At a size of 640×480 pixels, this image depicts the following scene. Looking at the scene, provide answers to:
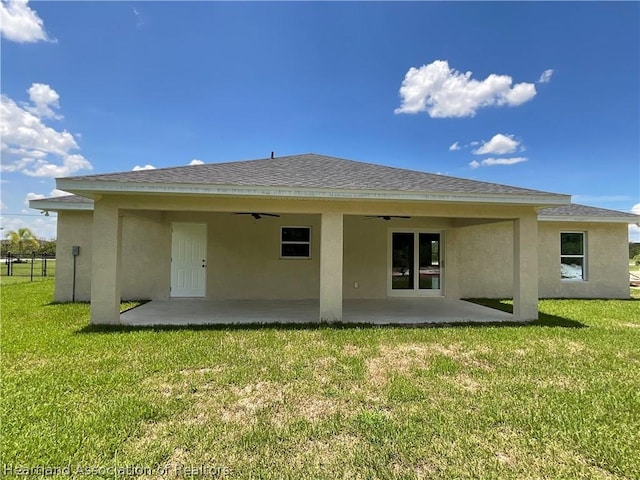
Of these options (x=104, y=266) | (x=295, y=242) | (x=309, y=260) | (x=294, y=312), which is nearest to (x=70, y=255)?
(x=104, y=266)

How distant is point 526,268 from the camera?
8164mm

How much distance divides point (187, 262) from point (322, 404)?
28.7 feet

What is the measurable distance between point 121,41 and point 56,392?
11.0m

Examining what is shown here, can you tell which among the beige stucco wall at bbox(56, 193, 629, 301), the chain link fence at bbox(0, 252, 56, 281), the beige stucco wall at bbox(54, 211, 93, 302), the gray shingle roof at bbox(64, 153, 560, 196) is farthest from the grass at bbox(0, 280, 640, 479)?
the chain link fence at bbox(0, 252, 56, 281)

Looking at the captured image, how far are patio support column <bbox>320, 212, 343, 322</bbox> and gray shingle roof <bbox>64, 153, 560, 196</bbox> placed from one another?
36.4 inches

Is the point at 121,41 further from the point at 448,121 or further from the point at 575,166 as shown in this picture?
the point at 575,166

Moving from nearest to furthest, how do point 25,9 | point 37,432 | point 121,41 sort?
point 37,432, point 25,9, point 121,41

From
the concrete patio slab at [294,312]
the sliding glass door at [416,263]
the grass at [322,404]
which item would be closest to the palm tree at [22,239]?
Result: the concrete patio slab at [294,312]

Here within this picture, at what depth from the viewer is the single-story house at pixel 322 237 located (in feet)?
23.7

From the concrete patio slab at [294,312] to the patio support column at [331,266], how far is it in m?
0.45

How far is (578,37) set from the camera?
40.7 feet

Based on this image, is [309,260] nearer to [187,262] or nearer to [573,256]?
[187,262]

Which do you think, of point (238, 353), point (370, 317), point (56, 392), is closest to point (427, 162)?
point (370, 317)

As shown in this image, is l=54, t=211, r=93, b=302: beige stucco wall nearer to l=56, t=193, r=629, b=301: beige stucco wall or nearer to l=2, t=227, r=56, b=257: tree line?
l=56, t=193, r=629, b=301: beige stucco wall
